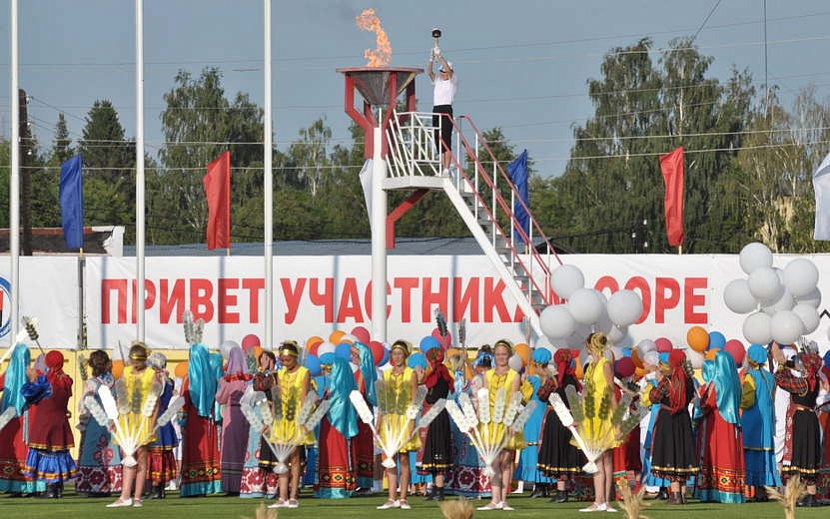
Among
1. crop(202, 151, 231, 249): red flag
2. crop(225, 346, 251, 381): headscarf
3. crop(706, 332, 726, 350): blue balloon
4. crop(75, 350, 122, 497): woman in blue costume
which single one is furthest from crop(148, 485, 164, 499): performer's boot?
crop(202, 151, 231, 249): red flag

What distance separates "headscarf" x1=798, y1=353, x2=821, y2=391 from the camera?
17688 millimetres

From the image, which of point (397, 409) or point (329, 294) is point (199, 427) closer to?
point (397, 409)

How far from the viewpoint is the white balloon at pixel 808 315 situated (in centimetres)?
2391

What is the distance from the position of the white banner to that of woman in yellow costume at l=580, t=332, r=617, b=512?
12194 millimetres

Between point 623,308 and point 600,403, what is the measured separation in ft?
25.7

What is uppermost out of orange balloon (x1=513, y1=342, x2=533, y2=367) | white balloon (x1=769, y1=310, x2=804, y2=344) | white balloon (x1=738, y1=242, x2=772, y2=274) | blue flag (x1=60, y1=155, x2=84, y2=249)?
blue flag (x1=60, y1=155, x2=84, y2=249)

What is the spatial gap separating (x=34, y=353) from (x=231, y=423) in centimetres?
1073

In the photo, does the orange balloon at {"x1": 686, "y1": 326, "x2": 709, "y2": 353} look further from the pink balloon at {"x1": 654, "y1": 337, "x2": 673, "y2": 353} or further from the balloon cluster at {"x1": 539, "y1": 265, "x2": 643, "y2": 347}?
the balloon cluster at {"x1": 539, "y1": 265, "x2": 643, "y2": 347}

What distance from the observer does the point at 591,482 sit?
60.6 feet

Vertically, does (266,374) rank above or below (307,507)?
above

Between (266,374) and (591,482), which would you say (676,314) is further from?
(266,374)

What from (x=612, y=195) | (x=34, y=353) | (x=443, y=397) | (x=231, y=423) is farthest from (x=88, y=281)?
(x=612, y=195)

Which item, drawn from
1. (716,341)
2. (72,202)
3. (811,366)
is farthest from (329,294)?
(811,366)

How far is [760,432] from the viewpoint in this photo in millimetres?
18547
